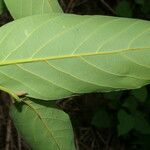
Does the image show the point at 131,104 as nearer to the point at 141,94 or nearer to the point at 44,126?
the point at 141,94

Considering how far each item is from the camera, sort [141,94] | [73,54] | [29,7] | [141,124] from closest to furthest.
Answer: [73,54] < [29,7] < [141,94] < [141,124]

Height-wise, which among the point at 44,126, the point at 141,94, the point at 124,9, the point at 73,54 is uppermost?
the point at 124,9

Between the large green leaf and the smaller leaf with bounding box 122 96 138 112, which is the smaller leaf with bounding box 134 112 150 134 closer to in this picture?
the smaller leaf with bounding box 122 96 138 112

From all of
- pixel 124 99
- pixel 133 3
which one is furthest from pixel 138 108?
pixel 133 3

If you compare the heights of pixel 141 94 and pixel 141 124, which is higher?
pixel 141 94

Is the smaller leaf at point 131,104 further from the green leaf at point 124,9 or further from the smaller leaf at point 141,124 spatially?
the green leaf at point 124,9

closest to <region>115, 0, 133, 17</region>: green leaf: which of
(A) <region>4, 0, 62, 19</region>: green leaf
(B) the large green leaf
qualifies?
(A) <region>4, 0, 62, 19</region>: green leaf

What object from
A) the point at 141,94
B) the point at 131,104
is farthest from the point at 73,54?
the point at 131,104

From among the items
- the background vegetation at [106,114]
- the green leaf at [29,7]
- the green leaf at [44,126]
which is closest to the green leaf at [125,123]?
the background vegetation at [106,114]
